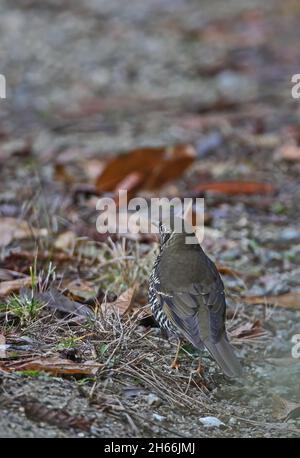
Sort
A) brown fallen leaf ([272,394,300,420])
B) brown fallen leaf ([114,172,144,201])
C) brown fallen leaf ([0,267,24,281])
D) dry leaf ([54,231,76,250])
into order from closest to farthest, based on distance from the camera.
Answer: brown fallen leaf ([272,394,300,420]) < brown fallen leaf ([0,267,24,281]) < dry leaf ([54,231,76,250]) < brown fallen leaf ([114,172,144,201])

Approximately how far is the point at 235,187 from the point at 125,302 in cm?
268

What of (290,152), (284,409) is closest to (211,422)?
(284,409)

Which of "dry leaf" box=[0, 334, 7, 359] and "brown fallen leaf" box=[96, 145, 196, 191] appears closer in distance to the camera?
"dry leaf" box=[0, 334, 7, 359]

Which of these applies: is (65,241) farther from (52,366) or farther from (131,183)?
(52,366)

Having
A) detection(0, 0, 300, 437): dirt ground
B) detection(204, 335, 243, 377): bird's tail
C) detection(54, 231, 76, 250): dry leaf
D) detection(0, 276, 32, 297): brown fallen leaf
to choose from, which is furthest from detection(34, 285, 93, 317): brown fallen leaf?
detection(54, 231, 76, 250): dry leaf

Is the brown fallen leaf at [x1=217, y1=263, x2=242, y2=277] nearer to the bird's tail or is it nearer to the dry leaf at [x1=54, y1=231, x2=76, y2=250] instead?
the dry leaf at [x1=54, y1=231, x2=76, y2=250]

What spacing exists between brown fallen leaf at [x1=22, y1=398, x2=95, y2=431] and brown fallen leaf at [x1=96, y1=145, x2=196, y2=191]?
344 cm

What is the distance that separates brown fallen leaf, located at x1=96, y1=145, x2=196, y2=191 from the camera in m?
7.33

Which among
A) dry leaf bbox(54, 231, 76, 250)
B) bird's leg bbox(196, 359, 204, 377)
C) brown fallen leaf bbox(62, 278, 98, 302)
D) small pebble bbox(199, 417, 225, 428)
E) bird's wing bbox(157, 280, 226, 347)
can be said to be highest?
dry leaf bbox(54, 231, 76, 250)

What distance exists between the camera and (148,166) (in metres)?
7.54

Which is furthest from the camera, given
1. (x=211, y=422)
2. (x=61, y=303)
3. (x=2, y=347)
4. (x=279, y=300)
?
(x=279, y=300)

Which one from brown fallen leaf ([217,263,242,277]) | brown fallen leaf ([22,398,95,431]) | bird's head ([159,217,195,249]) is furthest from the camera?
brown fallen leaf ([217,263,242,277])

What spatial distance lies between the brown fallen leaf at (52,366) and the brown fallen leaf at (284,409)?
2.92 ft
